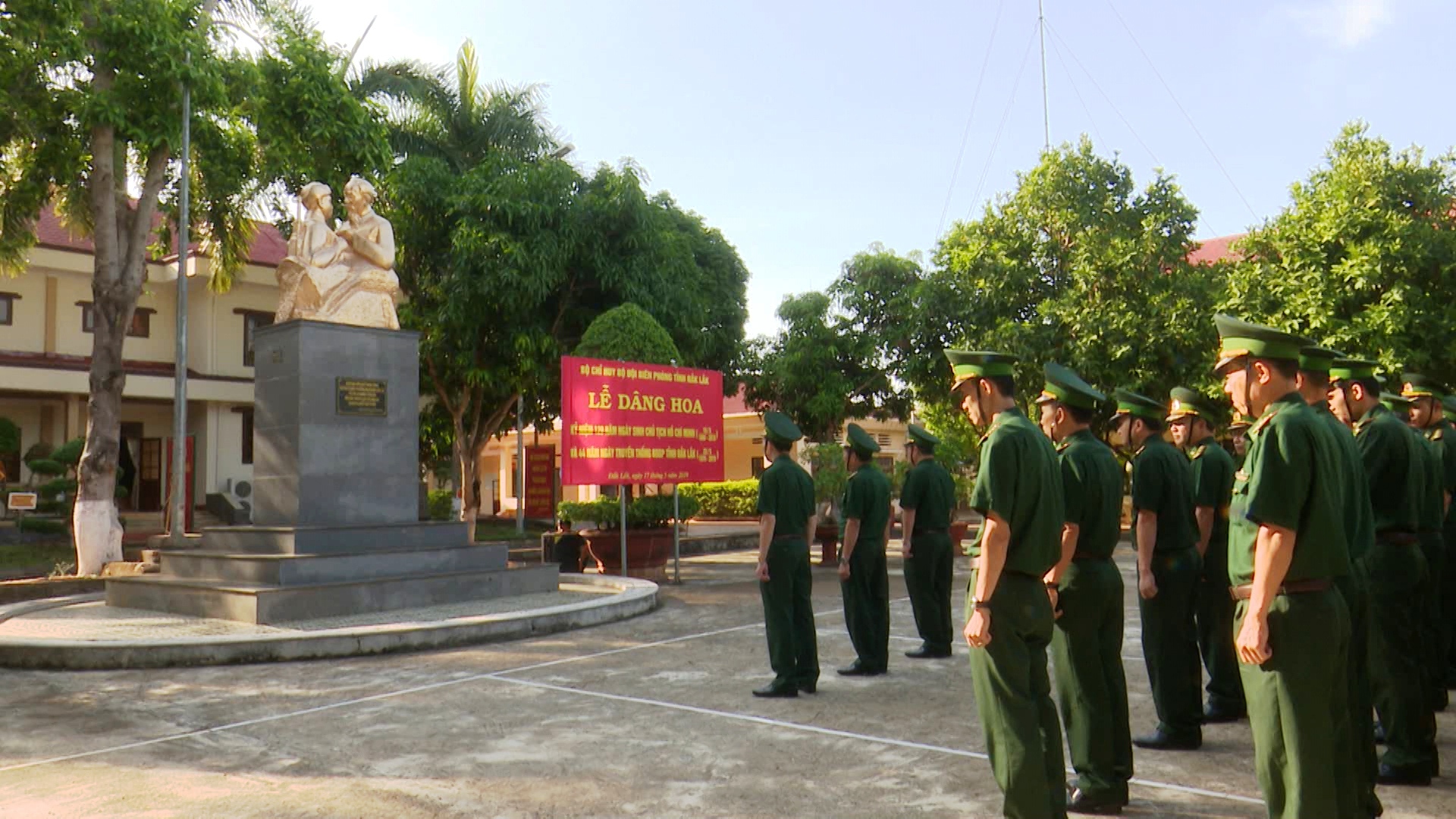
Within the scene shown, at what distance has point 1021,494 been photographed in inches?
163

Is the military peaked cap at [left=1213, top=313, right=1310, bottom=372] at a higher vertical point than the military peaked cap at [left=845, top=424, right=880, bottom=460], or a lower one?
higher

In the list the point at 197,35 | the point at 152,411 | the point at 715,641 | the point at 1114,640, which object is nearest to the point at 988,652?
the point at 1114,640

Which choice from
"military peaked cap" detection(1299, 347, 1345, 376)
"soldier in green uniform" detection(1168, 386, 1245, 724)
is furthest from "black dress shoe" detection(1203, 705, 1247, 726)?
"military peaked cap" detection(1299, 347, 1345, 376)

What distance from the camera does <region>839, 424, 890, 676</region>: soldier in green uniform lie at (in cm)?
778

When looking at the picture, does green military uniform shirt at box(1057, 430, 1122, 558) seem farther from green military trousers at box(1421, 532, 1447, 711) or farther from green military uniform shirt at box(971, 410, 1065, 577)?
green military trousers at box(1421, 532, 1447, 711)

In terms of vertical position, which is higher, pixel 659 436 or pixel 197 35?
pixel 197 35

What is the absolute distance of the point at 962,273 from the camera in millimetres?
21109

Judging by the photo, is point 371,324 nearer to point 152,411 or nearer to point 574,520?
point 574,520

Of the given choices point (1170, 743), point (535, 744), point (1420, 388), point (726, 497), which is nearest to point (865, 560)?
point (1170, 743)

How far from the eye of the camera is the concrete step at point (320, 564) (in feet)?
33.6

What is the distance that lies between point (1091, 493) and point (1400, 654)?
1596 mm

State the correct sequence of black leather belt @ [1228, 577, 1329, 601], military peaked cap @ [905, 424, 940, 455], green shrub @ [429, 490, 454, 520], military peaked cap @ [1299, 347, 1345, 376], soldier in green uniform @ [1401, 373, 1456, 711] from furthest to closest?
green shrub @ [429, 490, 454, 520]
military peaked cap @ [905, 424, 940, 455]
soldier in green uniform @ [1401, 373, 1456, 711]
military peaked cap @ [1299, 347, 1345, 376]
black leather belt @ [1228, 577, 1329, 601]

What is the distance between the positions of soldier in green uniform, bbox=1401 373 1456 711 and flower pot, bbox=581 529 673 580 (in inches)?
390

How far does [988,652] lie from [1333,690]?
3.70 ft
